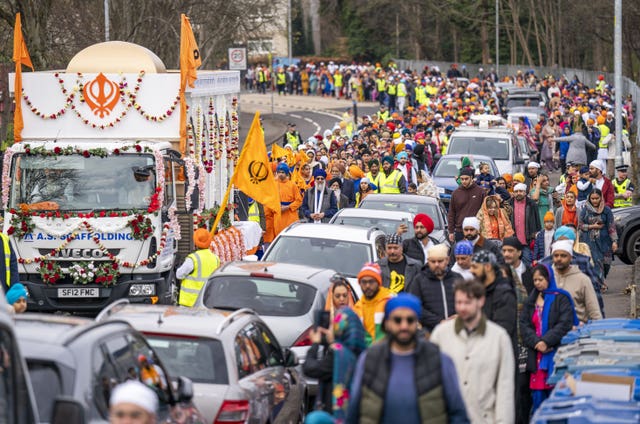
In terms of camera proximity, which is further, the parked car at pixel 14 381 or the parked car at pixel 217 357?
the parked car at pixel 217 357

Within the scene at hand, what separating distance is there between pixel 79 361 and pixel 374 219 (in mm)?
11748

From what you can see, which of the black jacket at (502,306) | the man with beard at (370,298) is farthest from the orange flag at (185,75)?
the black jacket at (502,306)

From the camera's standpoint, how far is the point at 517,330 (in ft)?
36.5

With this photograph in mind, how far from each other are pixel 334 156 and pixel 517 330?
18923mm

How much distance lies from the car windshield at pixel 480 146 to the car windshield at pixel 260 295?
19.8 m

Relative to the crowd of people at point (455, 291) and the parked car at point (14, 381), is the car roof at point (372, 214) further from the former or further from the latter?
the parked car at point (14, 381)

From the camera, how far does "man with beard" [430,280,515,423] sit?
859 centimetres

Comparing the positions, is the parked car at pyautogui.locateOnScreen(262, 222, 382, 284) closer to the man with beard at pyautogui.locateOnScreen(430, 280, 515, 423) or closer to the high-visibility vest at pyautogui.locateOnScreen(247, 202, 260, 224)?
the high-visibility vest at pyautogui.locateOnScreen(247, 202, 260, 224)

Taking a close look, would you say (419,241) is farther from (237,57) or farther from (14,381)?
(237,57)

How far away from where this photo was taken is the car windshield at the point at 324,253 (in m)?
15.6

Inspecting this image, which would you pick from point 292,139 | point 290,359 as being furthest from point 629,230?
point 292,139

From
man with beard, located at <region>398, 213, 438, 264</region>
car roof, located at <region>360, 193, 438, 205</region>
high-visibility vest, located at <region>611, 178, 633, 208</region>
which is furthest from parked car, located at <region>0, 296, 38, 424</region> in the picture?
high-visibility vest, located at <region>611, 178, 633, 208</region>

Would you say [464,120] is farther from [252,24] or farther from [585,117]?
[252,24]

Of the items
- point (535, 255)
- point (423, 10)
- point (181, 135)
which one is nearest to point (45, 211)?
point (181, 135)
